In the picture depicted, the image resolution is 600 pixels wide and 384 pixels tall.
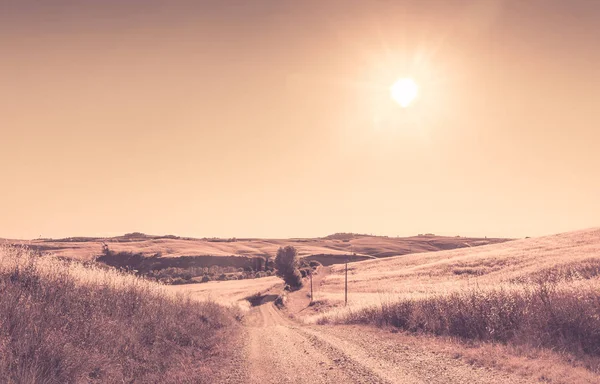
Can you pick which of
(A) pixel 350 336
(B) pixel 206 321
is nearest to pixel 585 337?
(A) pixel 350 336

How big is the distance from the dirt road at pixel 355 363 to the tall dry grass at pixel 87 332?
1.64m

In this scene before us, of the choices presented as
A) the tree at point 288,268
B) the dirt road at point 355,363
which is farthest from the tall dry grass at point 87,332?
the tree at point 288,268

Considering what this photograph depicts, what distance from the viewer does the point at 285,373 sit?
927cm

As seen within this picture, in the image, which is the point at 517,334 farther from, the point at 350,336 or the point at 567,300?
the point at 350,336

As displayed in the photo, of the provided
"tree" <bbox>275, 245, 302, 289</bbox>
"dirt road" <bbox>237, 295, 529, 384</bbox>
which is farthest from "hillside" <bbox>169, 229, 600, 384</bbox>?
"tree" <bbox>275, 245, 302, 289</bbox>

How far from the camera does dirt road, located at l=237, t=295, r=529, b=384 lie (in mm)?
8281

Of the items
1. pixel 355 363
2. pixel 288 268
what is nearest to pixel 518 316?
pixel 355 363

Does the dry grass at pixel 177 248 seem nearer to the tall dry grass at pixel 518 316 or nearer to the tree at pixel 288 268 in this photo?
the tree at pixel 288 268

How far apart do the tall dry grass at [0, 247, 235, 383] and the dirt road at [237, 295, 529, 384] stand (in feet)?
5.39

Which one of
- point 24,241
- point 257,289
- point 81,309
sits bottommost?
point 257,289

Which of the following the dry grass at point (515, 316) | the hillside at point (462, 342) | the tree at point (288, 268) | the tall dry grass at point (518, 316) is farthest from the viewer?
the tree at point (288, 268)

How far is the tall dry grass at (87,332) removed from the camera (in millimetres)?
6805

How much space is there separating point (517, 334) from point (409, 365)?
4.65 meters

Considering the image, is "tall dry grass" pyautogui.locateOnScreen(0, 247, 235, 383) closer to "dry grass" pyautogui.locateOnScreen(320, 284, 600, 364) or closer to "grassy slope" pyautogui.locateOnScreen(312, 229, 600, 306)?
"dry grass" pyautogui.locateOnScreen(320, 284, 600, 364)
